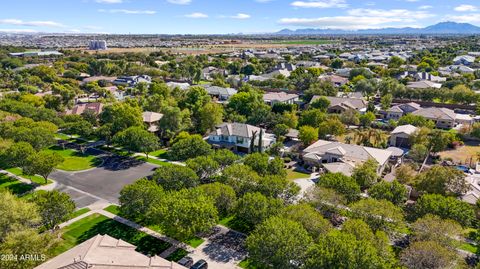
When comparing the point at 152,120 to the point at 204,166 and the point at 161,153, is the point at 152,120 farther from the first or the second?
the point at 204,166

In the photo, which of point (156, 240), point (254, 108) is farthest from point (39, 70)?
point (156, 240)

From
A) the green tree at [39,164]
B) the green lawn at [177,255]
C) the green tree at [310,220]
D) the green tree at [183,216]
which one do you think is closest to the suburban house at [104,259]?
the green tree at [183,216]

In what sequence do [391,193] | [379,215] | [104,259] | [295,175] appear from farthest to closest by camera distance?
[295,175]
[391,193]
[379,215]
[104,259]

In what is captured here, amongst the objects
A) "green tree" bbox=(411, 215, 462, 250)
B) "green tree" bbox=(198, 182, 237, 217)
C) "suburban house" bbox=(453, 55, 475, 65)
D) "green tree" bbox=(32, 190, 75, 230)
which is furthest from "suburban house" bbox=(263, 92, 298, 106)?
"suburban house" bbox=(453, 55, 475, 65)

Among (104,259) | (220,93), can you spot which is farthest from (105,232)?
(220,93)

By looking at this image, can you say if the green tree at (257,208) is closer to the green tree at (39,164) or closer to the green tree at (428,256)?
the green tree at (428,256)

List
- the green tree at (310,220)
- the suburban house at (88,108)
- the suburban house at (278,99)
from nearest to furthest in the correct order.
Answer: the green tree at (310,220) → the suburban house at (88,108) → the suburban house at (278,99)
